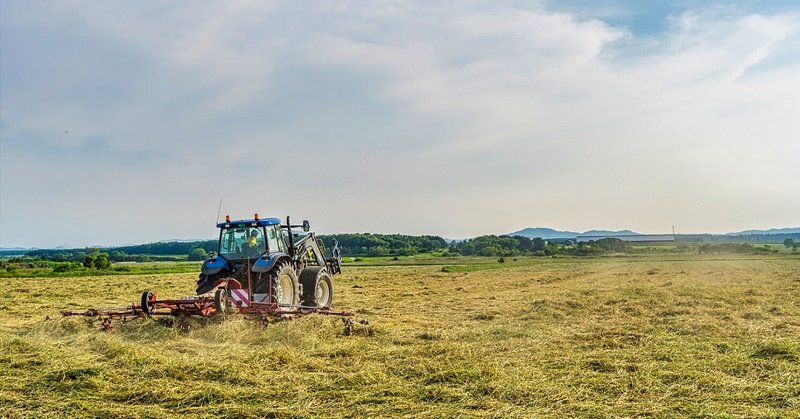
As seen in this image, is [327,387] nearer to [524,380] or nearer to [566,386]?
[524,380]

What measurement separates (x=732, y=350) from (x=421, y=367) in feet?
15.5

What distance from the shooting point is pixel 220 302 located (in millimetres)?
10570

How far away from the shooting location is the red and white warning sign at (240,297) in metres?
11.3

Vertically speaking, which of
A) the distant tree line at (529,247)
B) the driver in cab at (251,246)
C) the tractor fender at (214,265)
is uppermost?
the driver in cab at (251,246)

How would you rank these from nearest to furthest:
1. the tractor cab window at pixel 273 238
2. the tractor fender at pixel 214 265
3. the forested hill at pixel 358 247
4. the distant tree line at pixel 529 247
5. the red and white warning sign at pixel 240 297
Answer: the red and white warning sign at pixel 240 297, the tractor fender at pixel 214 265, the tractor cab window at pixel 273 238, the distant tree line at pixel 529 247, the forested hill at pixel 358 247

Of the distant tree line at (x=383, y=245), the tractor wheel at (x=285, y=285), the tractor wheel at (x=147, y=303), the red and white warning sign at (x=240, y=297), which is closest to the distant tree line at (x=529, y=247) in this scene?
the distant tree line at (x=383, y=245)

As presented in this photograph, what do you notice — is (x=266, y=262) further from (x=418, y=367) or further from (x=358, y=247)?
(x=358, y=247)

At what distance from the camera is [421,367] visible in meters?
7.65

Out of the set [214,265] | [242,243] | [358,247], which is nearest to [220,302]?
[214,265]

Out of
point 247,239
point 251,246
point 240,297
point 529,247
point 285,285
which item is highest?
point 247,239

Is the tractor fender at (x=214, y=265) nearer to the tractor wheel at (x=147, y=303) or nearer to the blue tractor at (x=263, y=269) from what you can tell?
the blue tractor at (x=263, y=269)

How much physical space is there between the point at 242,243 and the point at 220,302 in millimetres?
2528

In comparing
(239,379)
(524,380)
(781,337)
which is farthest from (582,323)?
(239,379)

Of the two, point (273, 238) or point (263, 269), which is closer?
point (263, 269)
